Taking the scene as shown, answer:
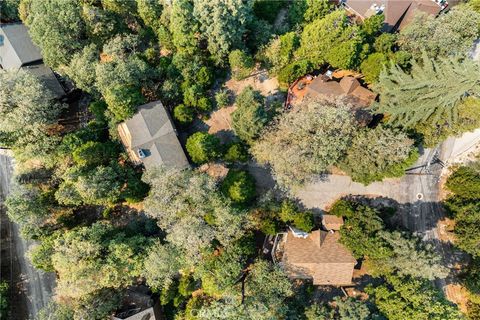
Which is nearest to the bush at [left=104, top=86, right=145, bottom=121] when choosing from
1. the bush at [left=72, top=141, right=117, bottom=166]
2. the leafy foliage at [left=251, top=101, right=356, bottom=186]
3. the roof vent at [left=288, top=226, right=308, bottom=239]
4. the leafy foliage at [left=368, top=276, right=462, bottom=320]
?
the bush at [left=72, top=141, right=117, bottom=166]

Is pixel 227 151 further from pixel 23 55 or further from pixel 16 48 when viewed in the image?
pixel 16 48

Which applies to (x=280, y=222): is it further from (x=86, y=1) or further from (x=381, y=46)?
(x=86, y=1)

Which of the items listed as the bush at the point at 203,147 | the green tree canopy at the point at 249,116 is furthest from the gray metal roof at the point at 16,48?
the green tree canopy at the point at 249,116

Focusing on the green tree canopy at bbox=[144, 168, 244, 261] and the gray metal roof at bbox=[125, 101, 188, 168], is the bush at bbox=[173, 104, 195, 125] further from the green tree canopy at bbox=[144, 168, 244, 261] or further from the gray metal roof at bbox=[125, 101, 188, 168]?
the green tree canopy at bbox=[144, 168, 244, 261]

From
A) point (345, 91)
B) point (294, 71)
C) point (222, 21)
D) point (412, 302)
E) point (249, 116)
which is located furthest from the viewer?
point (294, 71)

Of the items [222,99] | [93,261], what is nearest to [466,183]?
[222,99]

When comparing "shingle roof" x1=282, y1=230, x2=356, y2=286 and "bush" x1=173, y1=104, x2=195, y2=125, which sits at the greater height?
"bush" x1=173, y1=104, x2=195, y2=125

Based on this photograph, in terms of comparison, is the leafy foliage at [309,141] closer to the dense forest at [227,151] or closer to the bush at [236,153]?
→ the dense forest at [227,151]
